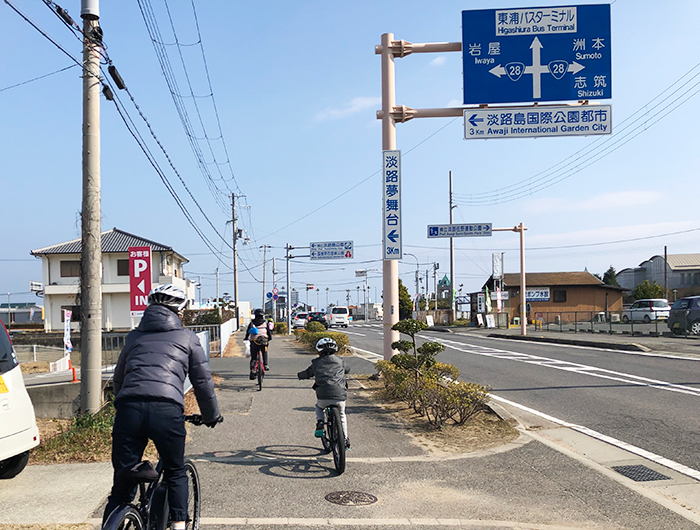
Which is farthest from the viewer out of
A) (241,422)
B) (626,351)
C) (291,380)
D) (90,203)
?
(626,351)

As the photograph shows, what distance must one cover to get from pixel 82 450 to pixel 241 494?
2392mm

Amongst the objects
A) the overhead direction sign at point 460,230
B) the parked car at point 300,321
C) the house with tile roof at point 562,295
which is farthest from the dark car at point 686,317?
the parked car at point 300,321

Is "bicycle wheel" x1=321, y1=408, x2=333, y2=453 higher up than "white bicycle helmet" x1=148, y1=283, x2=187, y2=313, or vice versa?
"white bicycle helmet" x1=148, y1=283, x2=187, y2=313

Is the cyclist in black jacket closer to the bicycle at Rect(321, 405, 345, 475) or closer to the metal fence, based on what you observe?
the bicycle at Rect(321, 405, 345, 475)

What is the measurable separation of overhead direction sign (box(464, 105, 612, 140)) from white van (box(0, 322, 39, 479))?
945 cm

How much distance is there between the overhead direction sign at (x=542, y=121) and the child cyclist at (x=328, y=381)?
701 cm

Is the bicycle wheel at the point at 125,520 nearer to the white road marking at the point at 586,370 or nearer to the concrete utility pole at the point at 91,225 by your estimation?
the concrete utility pole at the point at 91,225

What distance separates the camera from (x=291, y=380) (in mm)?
14789

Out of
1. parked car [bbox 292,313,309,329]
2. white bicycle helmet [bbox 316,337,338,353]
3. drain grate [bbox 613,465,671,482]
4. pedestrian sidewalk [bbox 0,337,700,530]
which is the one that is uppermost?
white bicycle helmet [bbox 316,337,338,353]

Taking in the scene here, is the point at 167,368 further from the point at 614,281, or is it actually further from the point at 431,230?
the point at 614,281

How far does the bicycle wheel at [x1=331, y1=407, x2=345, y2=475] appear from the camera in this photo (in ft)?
20.7

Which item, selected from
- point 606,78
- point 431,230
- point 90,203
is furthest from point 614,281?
point 90,203

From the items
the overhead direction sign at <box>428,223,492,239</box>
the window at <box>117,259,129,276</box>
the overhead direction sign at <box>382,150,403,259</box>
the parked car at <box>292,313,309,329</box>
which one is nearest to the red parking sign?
the overhead direction sign at <box>382,150,403,259</box>

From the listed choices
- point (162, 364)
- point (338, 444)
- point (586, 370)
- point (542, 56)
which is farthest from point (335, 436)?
point (586, 370)
